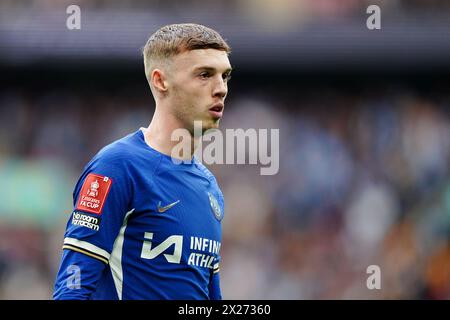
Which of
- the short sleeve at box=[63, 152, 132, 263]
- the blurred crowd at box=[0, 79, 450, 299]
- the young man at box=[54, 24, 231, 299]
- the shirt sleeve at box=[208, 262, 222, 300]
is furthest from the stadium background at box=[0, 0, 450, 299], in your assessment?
the short sleeve at box=[63, 152, 132, 263]

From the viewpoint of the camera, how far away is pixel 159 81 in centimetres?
420

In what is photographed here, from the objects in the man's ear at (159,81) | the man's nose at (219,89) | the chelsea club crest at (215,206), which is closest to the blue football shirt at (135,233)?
the chelsea club crest at (215,206)

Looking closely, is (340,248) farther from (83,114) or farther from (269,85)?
Answer: (83,114)

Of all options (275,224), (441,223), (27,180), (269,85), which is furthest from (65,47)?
(441,223)

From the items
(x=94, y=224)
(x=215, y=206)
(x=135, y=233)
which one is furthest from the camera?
(x=215, y=206)

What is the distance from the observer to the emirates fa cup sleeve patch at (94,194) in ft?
12.3

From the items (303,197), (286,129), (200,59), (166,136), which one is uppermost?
(286,129)

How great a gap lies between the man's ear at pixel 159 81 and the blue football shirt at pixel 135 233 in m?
0.26

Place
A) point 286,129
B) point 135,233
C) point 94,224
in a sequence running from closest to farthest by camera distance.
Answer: point 94,224, point 135,233, point 286,129

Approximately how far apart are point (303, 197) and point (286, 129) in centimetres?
96

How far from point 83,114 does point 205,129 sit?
6.63 m

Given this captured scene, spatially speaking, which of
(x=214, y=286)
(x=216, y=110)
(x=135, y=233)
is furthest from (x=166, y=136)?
(x=214, y=286)

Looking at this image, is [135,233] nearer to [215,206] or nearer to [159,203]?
[159,203]
